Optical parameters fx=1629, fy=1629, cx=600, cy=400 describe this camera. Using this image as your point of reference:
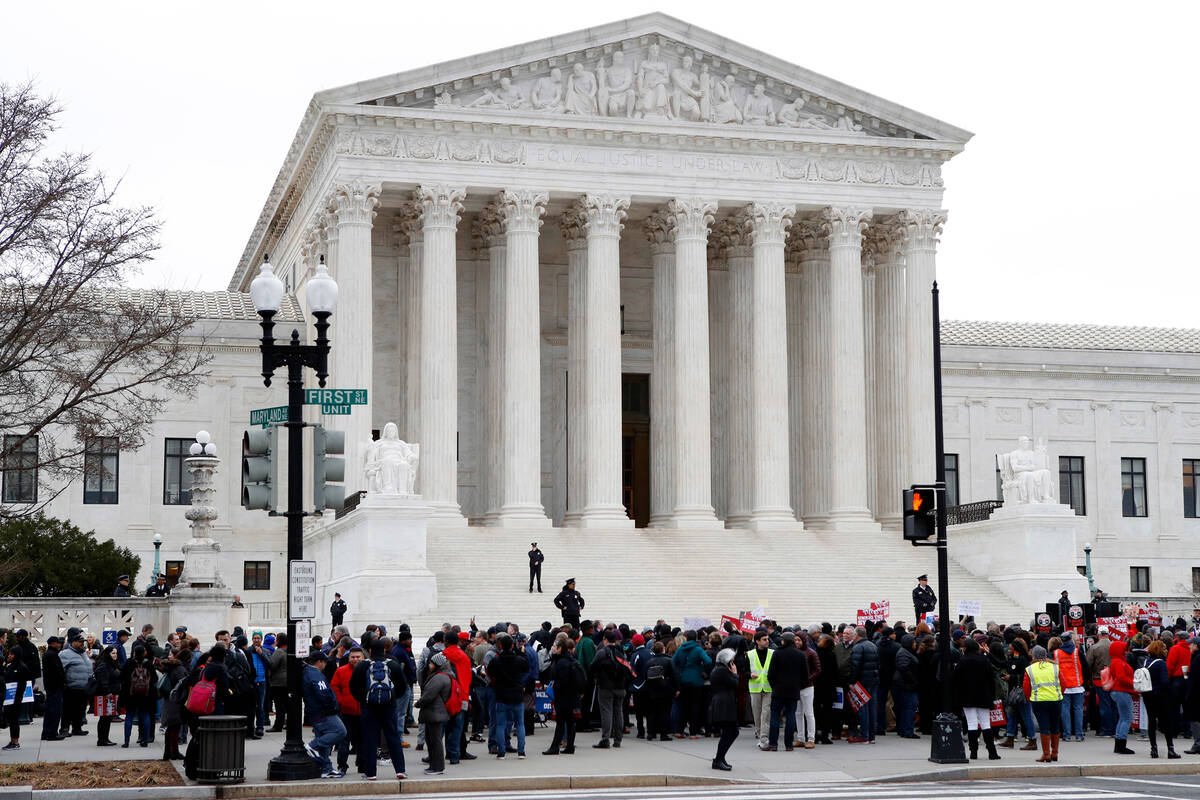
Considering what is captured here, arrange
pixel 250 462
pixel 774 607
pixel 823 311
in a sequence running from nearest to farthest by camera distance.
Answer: pixel 250 462 < pixel 774 607 < pixel 823 311

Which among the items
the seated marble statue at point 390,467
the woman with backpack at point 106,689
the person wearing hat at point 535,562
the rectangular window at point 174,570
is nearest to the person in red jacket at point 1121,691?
the woman with backpack at point 106,689

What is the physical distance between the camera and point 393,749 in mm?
20828

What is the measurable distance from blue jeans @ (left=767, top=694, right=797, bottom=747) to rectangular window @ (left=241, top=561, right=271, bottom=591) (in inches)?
1393

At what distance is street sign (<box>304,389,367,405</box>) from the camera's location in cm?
2030

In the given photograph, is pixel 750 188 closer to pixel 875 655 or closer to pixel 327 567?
pixel 327 567

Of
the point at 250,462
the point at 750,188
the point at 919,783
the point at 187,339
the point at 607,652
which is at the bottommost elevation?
the point at 919,783

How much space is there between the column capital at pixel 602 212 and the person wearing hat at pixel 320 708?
3401cm

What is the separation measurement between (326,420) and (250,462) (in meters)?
32.1

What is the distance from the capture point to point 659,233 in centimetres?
5662

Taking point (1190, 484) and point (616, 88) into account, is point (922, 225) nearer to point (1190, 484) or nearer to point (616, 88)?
point (616, 88)

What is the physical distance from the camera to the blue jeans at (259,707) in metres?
26.6

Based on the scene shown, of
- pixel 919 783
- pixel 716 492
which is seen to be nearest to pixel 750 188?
pixel 716 492

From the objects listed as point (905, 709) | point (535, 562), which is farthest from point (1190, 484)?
point (905, 709)

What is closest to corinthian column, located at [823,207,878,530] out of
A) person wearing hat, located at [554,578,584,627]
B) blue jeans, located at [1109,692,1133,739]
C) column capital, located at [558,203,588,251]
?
column capital, located at [558,203,588,251]
